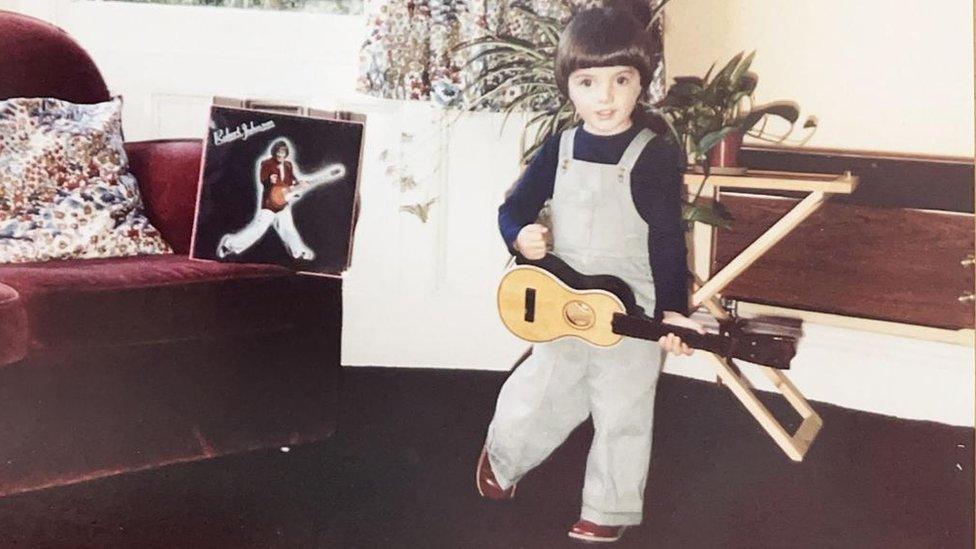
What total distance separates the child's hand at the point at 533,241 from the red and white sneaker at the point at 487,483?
0.35 meters

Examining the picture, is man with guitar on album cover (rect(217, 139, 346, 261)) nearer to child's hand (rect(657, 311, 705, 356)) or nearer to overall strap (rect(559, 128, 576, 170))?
overall strap (rect(559, 128, 576, 170))

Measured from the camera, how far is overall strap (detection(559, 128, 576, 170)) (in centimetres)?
159

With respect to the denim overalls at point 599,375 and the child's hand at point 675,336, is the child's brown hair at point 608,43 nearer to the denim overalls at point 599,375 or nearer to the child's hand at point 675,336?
the denim overalls at point 599,375

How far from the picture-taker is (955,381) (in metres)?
1.49

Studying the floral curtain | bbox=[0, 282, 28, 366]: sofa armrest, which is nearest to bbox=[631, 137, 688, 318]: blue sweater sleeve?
the floral curtain

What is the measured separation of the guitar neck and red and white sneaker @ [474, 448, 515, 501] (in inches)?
13.4

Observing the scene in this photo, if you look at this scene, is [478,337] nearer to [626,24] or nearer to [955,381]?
[626,24]

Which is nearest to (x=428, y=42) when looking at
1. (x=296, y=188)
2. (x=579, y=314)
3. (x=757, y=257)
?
(x=296, y=188)

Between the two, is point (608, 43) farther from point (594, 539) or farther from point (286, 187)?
point (594, 539)

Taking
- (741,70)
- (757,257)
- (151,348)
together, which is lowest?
(151,348)

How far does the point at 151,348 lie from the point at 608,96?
865 millimetres

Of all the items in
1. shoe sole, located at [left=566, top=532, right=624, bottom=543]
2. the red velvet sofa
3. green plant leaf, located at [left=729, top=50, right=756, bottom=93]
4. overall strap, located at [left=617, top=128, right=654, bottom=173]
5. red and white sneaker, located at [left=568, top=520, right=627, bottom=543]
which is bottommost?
shoe sole, located at [left=566, top=532, right=624, bottom=543]

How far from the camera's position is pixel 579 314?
1579 millimetres

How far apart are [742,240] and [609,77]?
0.37 m
